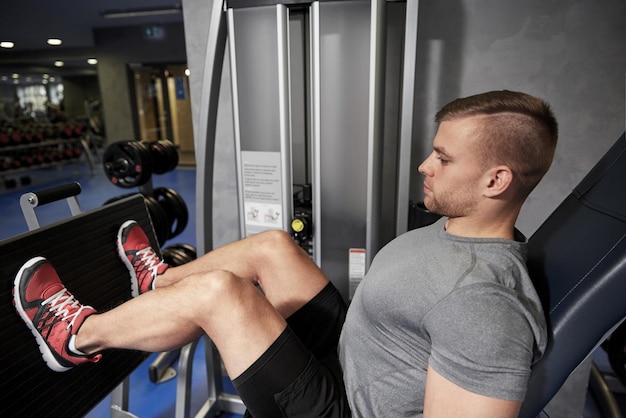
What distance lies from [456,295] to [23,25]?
1.62 meters

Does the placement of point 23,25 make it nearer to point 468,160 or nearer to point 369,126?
point 369,126

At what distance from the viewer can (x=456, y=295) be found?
0.77 m

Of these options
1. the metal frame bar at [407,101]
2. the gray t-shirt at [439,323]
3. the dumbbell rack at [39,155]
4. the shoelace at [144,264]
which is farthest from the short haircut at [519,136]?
the dumbbell rack at [39,155]

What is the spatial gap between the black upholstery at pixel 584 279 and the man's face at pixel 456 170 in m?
0.24

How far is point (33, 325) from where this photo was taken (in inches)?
39.9

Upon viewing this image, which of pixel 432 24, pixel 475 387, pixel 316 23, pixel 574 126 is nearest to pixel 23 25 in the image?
pixel 316 23

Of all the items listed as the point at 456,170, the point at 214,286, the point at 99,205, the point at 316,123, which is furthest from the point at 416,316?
the point at 99,205

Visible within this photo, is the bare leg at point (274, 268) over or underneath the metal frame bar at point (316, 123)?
underneath

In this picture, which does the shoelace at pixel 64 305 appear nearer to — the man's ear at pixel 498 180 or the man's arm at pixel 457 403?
the man's arm at pixel 457 403

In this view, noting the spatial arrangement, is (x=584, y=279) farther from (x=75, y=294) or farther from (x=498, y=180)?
(x=75, y=294)

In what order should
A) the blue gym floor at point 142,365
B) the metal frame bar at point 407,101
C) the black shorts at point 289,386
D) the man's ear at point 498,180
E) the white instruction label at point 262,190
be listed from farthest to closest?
the blue gym floor at point 142,365 → the white instruction label at point 262,190 → the metal frame bar at point 407,101 → the black shorts at point 289,386 → the man's ear at point 498,180

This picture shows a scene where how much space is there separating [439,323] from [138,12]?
6405mm

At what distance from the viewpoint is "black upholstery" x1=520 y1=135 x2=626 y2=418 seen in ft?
2.51

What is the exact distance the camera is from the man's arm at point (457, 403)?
72 centimetres
